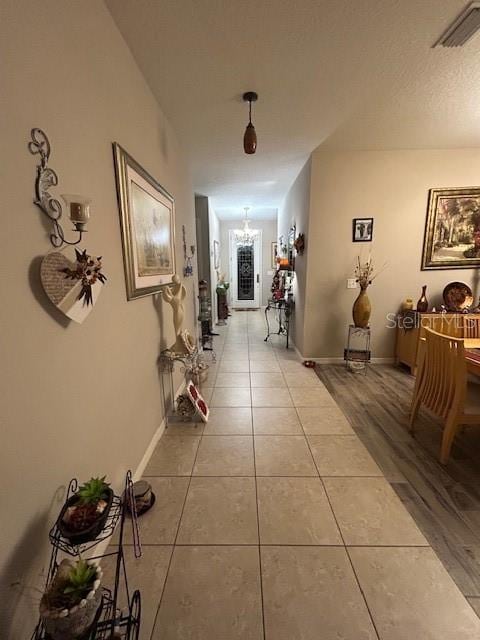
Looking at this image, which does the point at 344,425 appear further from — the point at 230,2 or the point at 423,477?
the point at 230,2

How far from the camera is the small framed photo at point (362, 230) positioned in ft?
10.8

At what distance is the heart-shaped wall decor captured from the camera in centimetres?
87

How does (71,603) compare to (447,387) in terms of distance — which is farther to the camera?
(447,387)

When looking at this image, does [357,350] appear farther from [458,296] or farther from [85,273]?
[85,273]

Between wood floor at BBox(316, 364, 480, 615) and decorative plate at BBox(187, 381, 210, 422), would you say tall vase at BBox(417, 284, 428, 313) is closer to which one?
wood floor at BBox(316, 364, 480, 615)

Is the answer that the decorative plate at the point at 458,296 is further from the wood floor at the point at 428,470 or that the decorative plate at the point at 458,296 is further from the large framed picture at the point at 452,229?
the wood floor at the point at 428,470

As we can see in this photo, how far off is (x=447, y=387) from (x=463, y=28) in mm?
2100

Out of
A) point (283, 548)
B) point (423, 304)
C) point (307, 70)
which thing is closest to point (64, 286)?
point (283, 548)

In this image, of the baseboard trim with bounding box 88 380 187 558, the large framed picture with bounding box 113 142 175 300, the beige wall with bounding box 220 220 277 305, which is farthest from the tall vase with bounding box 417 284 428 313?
the beige wall with bounding box 220 220 277 305

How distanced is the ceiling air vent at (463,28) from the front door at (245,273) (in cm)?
614

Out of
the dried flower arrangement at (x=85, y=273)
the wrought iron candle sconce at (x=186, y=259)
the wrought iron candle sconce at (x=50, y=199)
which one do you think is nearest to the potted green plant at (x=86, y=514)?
the dried flower arrangement at (x=85, y=273)

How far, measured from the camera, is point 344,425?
2207 mm

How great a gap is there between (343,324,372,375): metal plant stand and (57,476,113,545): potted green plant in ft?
10.2

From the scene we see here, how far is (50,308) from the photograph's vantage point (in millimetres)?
911
